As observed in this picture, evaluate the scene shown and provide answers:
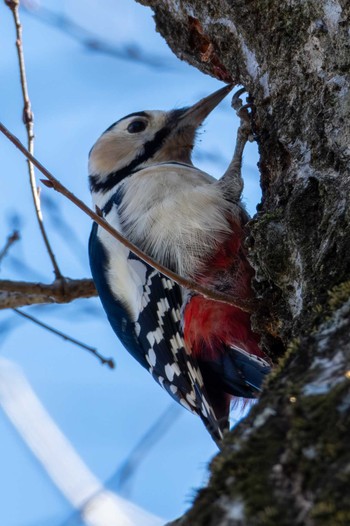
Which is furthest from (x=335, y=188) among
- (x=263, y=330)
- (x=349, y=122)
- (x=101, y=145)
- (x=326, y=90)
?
(x=101, y=145)

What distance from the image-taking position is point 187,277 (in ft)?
8.93

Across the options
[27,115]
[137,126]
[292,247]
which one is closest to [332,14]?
[292,247]

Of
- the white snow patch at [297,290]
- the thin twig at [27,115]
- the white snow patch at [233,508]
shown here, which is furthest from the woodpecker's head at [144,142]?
the white snow patch at [233,508]

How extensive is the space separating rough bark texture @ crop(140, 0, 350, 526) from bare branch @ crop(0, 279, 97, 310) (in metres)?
1.11

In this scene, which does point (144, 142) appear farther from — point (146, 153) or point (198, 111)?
point (198, 111)

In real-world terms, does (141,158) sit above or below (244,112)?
above

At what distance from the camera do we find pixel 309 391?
1.15m

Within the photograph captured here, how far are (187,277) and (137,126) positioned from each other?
4.32ft

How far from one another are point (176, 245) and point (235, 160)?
18.3 inches

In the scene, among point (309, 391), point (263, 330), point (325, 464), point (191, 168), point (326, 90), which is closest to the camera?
point (325, 464)

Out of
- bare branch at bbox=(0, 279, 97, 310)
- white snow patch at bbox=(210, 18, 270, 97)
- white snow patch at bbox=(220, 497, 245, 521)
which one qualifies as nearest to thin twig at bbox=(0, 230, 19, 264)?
bare branch at bbox=(0, 279, 97, 310)

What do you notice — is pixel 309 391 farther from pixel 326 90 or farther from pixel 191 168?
pixel 191 168

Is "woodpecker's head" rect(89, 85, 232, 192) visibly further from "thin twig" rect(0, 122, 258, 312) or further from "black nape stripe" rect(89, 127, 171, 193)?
"thin twig" rect(0, 122, 258, 312)

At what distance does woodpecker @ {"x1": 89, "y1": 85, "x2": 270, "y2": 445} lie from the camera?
271cm
